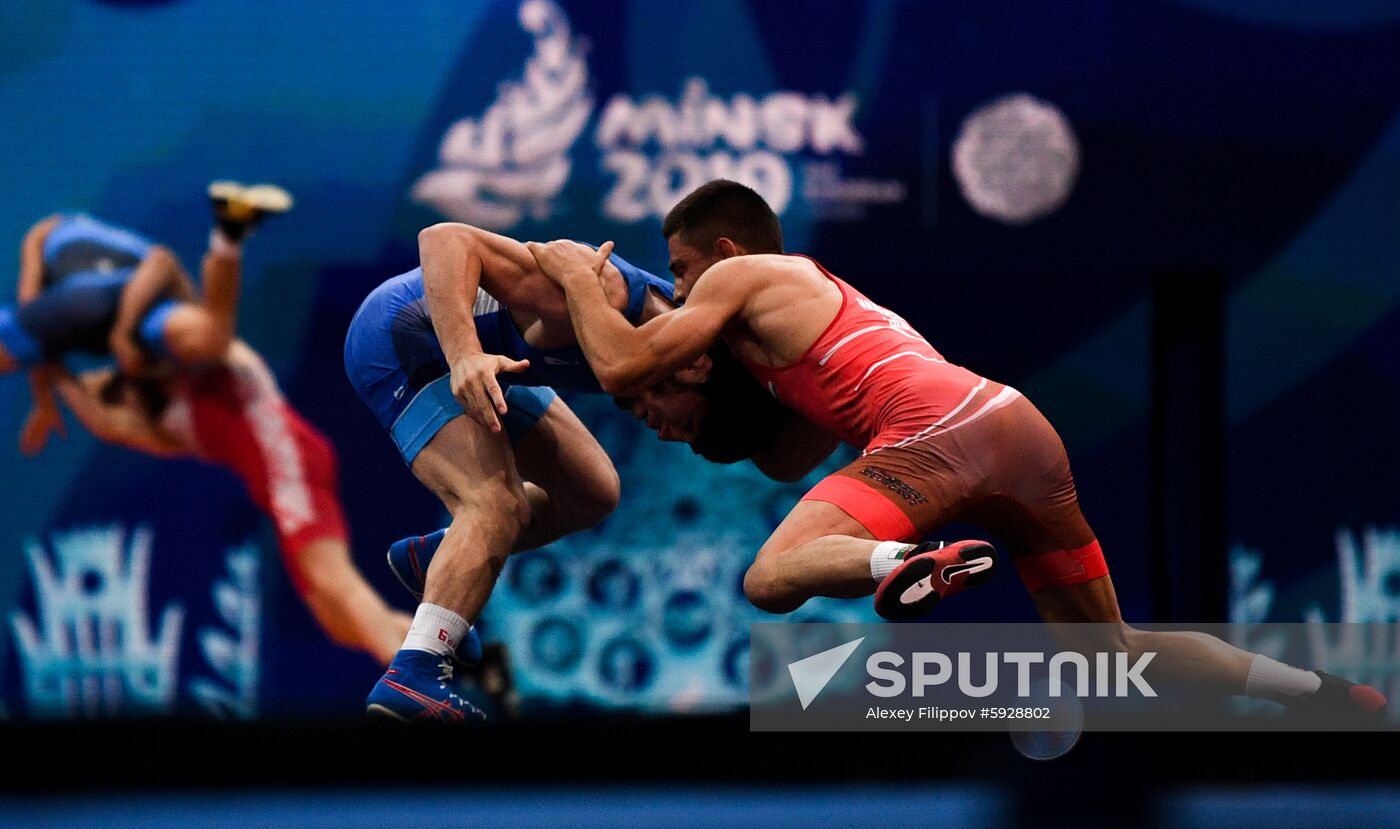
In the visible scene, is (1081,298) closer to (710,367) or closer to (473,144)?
(473,144)

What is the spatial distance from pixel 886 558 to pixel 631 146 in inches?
172

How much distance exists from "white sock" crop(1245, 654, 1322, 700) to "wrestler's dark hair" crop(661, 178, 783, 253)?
1.63 m

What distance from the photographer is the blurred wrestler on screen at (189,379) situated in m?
7.31

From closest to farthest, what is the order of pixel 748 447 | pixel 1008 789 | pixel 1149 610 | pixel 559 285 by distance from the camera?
pixel 1008 789, pixel 559 285, pixel 748 447, pixel 1149 610

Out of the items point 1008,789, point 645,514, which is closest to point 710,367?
point 1008,789

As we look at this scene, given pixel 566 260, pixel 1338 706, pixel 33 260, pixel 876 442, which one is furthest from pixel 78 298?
pixel 1338 706

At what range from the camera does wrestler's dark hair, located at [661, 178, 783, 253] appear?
4082mm

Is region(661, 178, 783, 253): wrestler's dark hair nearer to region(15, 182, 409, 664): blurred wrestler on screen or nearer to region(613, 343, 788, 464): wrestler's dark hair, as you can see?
region(613, 343, 788, 464): wrestler's dark hair

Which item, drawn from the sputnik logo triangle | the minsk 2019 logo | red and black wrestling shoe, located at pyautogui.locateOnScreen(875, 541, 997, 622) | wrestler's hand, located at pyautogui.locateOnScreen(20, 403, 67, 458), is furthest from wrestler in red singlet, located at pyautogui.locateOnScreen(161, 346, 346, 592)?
red and black wrestling shoe, located at pyautogui.locateOnScreen(875, 541, 997, 622)

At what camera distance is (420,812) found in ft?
5.97

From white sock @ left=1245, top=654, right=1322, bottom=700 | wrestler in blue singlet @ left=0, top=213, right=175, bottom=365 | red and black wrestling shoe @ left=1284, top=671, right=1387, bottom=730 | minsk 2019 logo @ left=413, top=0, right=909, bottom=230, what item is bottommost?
red and black wrestling shoe @ left=1284, top=671, right=1387, bottom=730

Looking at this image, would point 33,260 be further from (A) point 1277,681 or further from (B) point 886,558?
(A) point 1277,681

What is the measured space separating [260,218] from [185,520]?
1439 mm

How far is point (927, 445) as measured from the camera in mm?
3596
